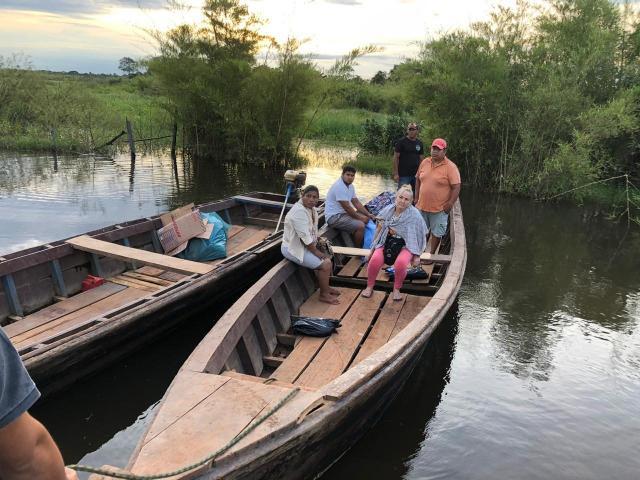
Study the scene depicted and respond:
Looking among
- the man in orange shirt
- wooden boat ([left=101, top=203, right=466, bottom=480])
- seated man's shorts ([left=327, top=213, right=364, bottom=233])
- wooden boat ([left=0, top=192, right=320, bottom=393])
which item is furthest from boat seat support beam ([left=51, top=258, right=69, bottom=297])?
the man in orange shirt

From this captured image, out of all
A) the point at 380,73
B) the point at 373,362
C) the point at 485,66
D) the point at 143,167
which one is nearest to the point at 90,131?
the point at 143,167

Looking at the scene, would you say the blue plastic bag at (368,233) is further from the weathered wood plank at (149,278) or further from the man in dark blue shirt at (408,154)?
the weathered wood plank at (149,278)

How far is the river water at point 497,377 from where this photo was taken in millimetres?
4047

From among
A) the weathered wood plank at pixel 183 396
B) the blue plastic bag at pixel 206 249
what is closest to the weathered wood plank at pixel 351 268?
the blue plastic bag at pixel 206 249

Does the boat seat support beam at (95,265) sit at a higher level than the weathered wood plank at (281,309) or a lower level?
higher

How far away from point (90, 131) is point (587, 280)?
15.4 metres

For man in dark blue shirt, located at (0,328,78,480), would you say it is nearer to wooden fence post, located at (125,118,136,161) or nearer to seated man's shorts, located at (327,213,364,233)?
seated man's shorts, located at (327,213,364,233)

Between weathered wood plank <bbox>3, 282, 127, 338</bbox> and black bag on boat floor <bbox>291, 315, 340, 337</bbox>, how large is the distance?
2172mm

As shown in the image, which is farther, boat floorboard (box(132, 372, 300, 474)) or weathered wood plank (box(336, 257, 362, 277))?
weathered wood plank (box(336, 257, 362, 277))

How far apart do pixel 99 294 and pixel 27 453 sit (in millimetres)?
4598

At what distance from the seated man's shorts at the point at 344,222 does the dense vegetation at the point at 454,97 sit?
7.82 metres

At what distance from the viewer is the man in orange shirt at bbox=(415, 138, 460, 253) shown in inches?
257

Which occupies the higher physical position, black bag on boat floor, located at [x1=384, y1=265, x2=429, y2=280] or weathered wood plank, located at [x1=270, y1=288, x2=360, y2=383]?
black bag on boat floor, located at [x1=384, y1=265, x2=429, y2=280]

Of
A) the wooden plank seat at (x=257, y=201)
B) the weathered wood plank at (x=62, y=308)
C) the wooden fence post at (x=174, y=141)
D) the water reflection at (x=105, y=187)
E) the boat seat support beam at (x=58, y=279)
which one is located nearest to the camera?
the weathered wood plank at (x=62, y=308)
